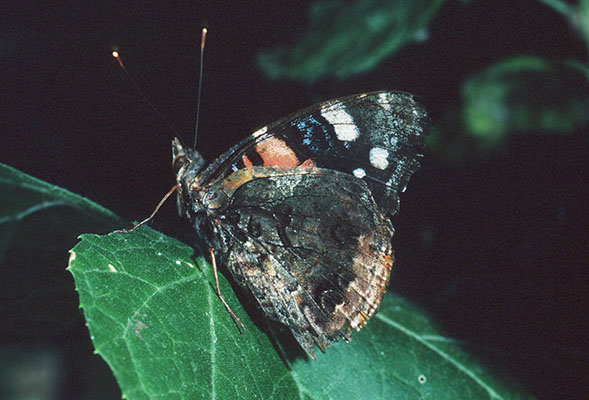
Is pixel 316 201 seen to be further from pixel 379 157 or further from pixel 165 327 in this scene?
Answer: pixel 165 327

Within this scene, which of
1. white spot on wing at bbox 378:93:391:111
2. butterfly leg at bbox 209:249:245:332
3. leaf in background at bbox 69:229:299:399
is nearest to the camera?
leaf in background at bbox 69:229:299:399

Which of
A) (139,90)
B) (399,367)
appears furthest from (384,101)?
(399,367)

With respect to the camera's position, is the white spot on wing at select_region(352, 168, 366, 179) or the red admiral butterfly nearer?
the red admiral butterfly

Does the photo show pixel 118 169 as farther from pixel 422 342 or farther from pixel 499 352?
pixel 499 352

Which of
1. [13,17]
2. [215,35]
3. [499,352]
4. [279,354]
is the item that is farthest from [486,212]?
[13,17]

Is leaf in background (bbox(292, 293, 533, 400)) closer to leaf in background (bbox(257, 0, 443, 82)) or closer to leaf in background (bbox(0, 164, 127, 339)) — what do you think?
leaf in background (bbox(0, 164, 127, 339))

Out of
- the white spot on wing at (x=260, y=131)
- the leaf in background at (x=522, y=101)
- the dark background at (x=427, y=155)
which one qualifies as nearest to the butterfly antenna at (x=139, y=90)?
the dark background at (x=427, y=155)

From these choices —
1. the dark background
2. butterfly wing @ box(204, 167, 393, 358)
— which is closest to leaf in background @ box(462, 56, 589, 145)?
the dark background
